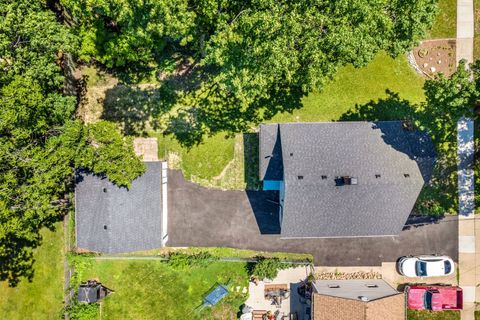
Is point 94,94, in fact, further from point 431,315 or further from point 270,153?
point 431,315

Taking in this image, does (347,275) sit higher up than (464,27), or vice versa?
(464,27)

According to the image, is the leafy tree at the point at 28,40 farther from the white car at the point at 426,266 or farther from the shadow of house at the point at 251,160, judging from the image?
the white car at the point at 426,266

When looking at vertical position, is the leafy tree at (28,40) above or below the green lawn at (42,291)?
above

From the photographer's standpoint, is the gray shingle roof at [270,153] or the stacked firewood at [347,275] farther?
the stacked firewood at [347,275]

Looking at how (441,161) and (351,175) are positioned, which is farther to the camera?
(441,161)

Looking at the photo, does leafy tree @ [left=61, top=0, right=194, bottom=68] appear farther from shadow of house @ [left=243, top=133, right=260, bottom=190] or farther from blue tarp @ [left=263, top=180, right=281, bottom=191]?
blue tarp @ [left=263, top=180, right=281, bottom=191]

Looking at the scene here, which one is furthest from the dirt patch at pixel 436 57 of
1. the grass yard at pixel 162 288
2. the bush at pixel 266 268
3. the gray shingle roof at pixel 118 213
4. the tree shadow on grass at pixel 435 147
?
the gray shingle roof at pixel 118 213

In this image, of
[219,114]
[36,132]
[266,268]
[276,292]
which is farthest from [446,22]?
[36,132]
